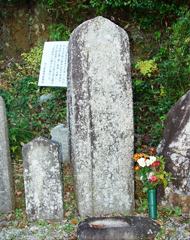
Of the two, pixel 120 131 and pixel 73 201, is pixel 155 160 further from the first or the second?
pixel 73 201

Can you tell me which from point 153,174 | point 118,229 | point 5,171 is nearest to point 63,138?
point 5,171

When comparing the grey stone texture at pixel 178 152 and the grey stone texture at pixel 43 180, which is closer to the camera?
the grey stone texture at pixel 43 180

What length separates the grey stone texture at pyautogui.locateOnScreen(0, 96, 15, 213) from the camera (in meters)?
3.12

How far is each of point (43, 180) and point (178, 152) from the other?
5.62 ft

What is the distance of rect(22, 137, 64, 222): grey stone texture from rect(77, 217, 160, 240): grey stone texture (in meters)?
0.45

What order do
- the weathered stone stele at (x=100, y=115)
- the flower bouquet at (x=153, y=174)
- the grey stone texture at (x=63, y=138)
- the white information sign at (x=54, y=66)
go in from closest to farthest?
the weathered stone stele at (x=100, y=115)
the flower bouquet at (x=153, y=174)
the grey stone texture at (x=63, y=138)
the white information sign at (x=54, y=66)

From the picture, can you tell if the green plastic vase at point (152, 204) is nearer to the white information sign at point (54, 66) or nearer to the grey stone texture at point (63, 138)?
the grey stone texture at point (63, 138)

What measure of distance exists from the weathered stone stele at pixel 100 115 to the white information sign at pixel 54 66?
2380 mm

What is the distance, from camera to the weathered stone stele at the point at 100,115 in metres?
2.98

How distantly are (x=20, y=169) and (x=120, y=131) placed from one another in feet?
8.19

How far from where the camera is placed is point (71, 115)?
10.3 feet

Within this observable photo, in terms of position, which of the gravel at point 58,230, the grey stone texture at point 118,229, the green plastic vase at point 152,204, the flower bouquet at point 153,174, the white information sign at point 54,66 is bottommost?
the gravel at point 58,230

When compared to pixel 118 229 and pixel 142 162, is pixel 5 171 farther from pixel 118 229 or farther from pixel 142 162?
pixel 142 162

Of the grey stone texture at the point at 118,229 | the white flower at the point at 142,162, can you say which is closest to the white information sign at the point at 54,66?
the white flower at the point at 142,162
